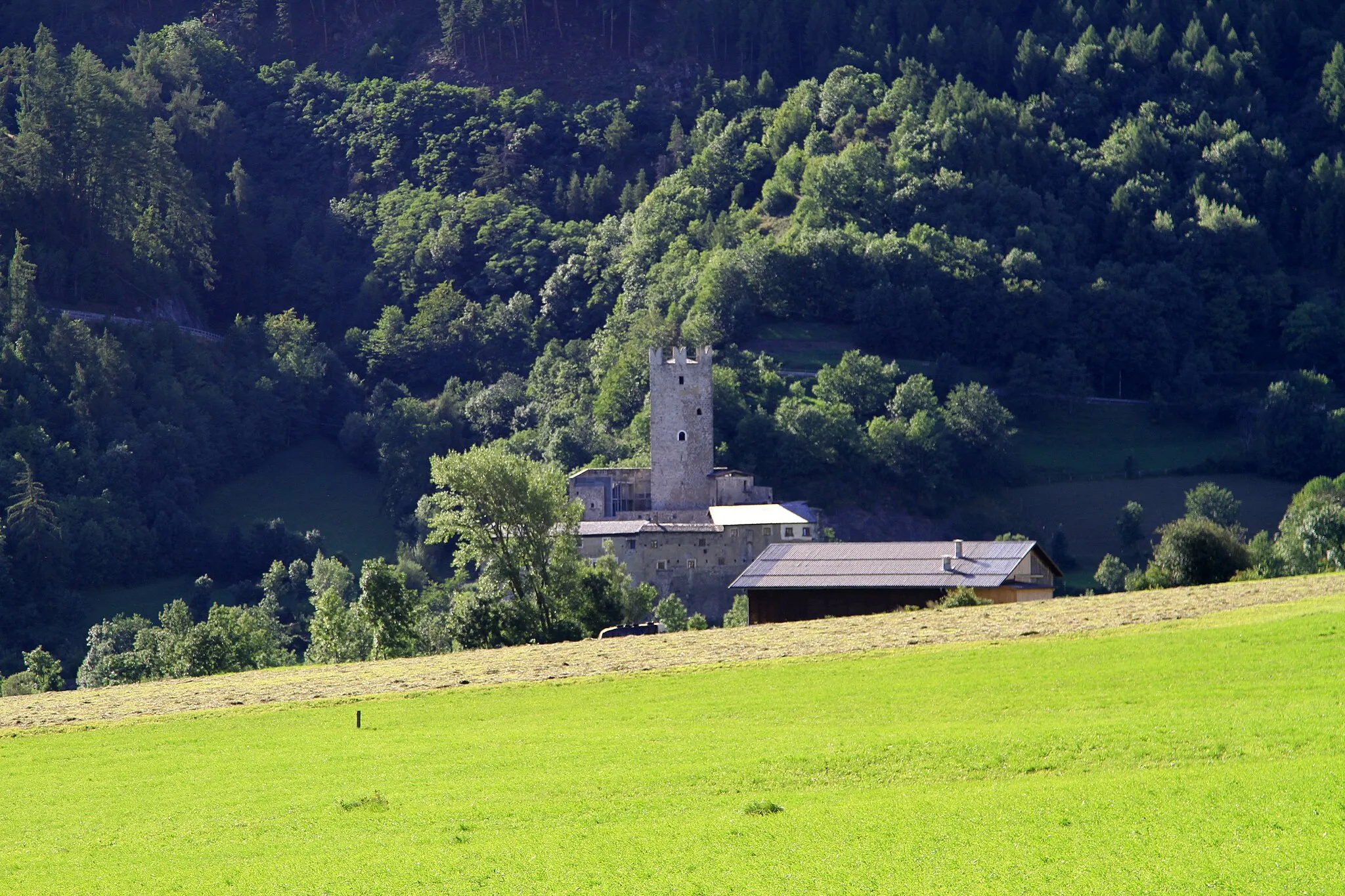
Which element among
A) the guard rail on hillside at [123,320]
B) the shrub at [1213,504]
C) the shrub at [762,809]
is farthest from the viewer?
the guard rail on hillside at [123,320]

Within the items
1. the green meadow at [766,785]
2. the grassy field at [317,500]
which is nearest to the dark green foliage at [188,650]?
the green meadow at [766,785]

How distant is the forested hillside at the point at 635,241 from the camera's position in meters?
115

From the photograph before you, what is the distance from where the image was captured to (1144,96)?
152125 mm

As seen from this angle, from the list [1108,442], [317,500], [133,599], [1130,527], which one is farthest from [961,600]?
[317,500]

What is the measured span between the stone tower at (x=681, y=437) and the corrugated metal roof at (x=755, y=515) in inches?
189

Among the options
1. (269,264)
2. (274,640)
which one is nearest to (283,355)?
(269,264)

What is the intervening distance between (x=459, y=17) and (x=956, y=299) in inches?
2892

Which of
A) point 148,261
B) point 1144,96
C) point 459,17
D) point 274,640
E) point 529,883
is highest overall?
point 459,17

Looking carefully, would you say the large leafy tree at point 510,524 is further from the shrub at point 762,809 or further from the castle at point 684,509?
the shrub at point 762,809

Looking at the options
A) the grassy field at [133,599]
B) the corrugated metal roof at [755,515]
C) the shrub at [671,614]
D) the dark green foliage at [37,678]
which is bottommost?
the grassy field at [133,599]

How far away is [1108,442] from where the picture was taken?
11756 cm

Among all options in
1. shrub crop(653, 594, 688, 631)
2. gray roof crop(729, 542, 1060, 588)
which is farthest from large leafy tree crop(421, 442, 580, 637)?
shrub crop(653, 594, 688, 631)

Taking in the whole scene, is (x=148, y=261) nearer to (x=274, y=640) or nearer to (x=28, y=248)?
(x=28, y=248)

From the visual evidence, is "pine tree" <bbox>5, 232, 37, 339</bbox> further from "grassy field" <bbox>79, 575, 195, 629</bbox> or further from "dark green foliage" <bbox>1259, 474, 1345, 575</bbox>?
"dark green foliage" <bbox>1259, 474, 1345, 575</bbox>
